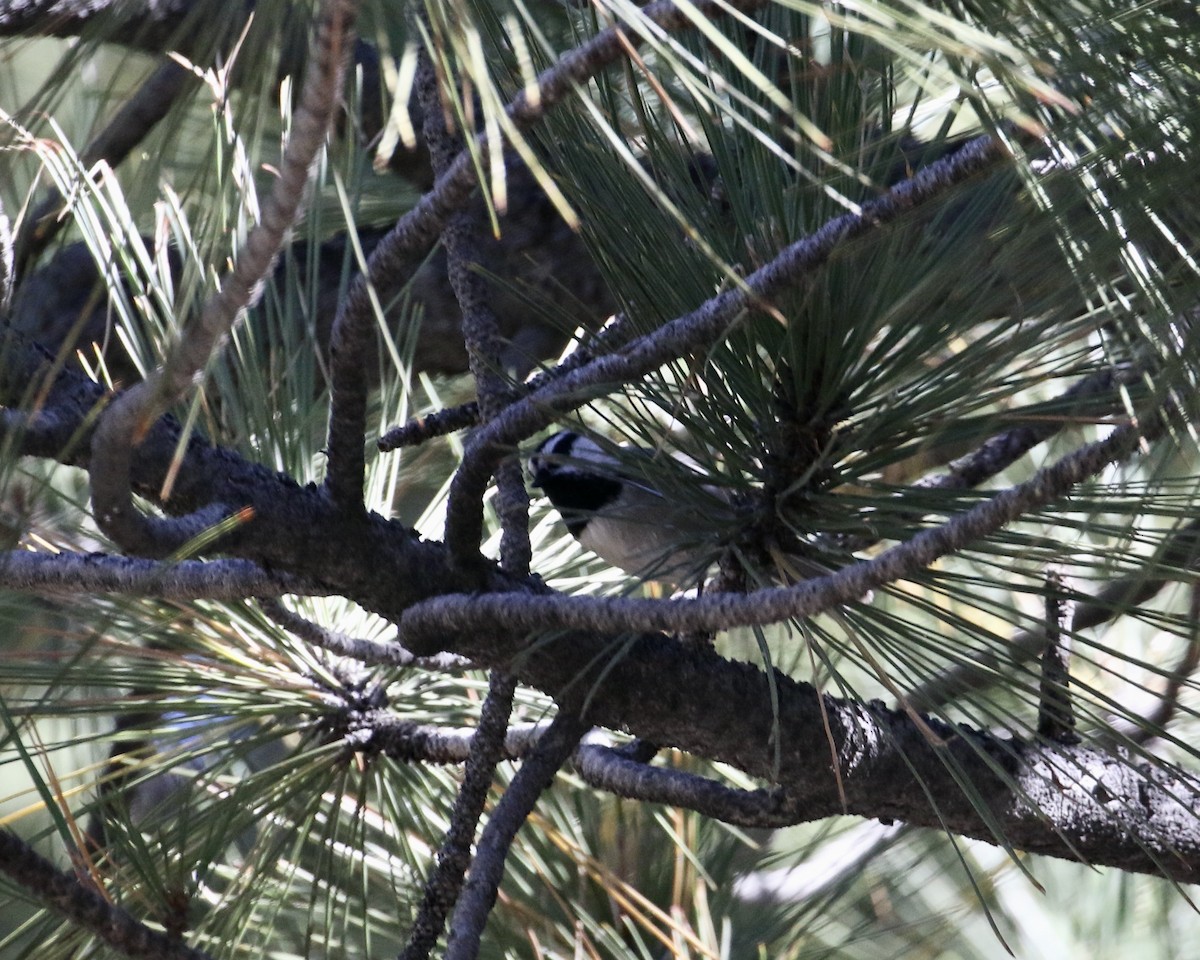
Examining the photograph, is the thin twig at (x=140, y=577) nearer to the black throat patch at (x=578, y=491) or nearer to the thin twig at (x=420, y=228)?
the thin twig at (x=420, y=228)

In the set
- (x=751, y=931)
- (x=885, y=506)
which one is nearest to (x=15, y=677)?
(x=885, y=506)

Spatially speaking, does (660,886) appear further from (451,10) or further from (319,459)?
(451,10)

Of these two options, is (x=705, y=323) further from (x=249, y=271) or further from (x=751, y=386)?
(x=249, y=271)

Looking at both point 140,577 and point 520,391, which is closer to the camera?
point 140,577

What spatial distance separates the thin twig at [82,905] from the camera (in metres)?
0.62

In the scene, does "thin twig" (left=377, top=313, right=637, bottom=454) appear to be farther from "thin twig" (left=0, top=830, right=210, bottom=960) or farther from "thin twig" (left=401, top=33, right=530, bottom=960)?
"thin twig" (left=0, top=830, right=210, bottom=960)

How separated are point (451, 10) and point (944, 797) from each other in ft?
2.13

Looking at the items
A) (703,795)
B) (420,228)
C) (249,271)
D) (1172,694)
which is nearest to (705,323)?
(420,228)

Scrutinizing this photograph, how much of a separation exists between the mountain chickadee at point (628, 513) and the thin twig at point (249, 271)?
0.27m

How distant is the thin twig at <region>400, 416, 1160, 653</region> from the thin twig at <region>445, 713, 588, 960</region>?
13 centimetres

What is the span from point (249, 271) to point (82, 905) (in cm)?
43

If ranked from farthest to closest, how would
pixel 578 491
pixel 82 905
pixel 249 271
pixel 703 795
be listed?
pixel 578 491 < pixel 703 795 < pixel 82 905 < pixel 249 271

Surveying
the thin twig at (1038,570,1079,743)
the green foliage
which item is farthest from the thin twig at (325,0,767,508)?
the thin twig at (1038,570,1079,743)

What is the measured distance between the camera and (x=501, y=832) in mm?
790
